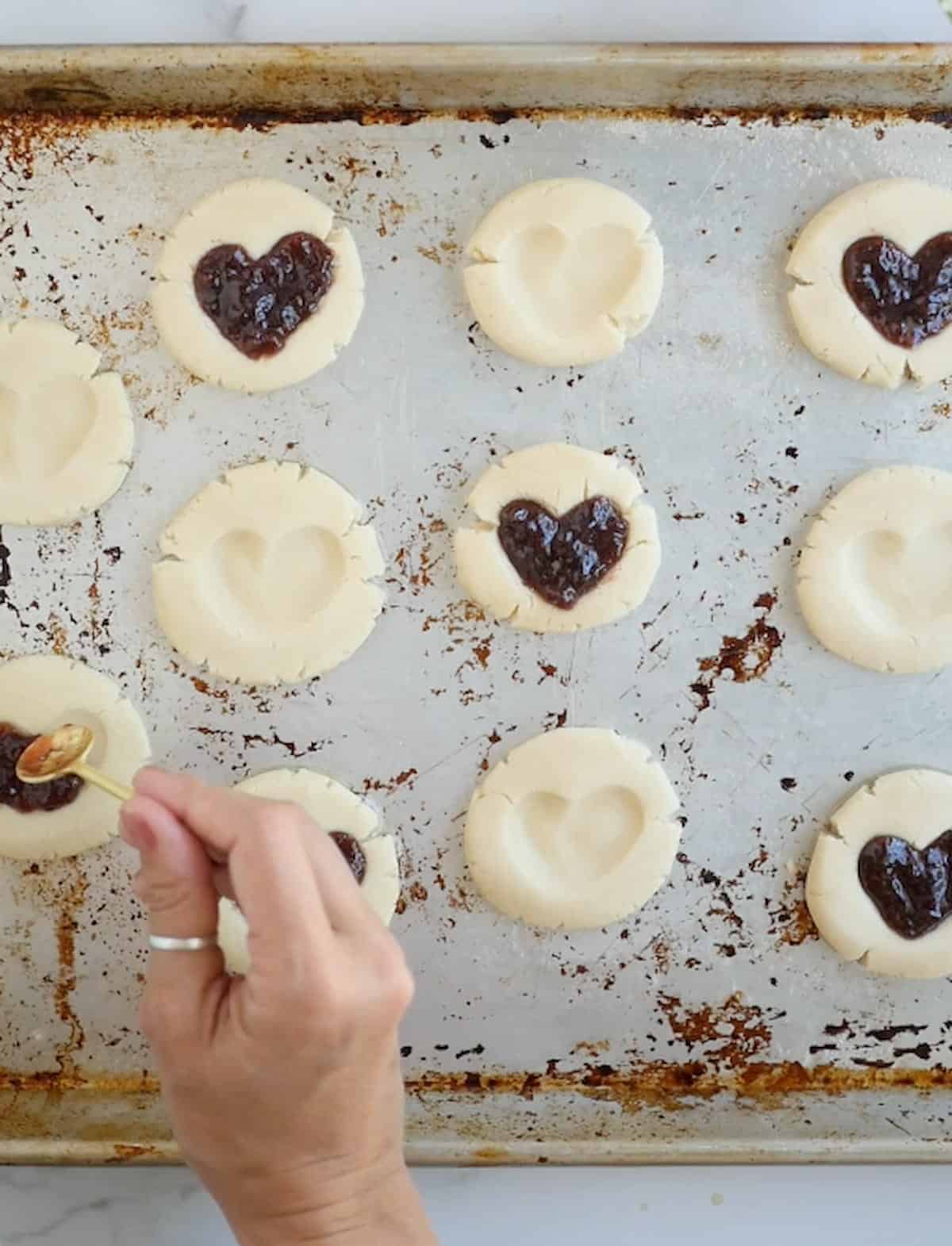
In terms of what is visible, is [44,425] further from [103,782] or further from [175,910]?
[175,910]

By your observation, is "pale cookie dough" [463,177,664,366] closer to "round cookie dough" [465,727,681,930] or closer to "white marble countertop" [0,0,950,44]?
"white marble countertop" [0,0,950,44]

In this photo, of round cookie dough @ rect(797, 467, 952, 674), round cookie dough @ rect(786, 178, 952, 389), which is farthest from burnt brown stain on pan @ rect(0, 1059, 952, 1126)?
round cookie dough @ rect(786, 178, 952, 389)

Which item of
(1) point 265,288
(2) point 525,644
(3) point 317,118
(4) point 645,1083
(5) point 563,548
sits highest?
(3) point 317,118

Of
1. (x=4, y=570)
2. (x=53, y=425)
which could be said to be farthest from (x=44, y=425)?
(x=4, y=570)

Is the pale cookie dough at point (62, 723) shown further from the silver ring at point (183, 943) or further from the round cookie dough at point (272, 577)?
the silver ring at point (183, 943)

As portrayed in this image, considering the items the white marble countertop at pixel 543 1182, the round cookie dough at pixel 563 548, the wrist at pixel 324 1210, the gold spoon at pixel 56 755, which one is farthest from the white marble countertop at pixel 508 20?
the wrist at pixel 324 1210

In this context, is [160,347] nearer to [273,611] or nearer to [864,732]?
[273,611]
